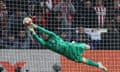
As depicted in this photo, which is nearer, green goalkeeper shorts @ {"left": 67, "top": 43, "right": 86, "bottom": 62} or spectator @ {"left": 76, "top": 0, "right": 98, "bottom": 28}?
A: green goalkeeper shorts @ {"left": 67, "top": 43, "right": 86, "bottom": 62}

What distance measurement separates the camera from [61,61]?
449 inches

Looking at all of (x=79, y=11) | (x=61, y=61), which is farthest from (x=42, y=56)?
(x=79, y=11)

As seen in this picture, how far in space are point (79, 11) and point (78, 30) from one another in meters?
0.59

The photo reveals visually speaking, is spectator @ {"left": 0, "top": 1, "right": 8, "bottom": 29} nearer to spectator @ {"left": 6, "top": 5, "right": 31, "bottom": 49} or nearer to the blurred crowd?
the blurred crowd

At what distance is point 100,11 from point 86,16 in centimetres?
34

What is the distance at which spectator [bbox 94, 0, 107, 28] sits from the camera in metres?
11.7

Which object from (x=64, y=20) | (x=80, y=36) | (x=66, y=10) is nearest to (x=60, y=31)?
(x=64, y=20)

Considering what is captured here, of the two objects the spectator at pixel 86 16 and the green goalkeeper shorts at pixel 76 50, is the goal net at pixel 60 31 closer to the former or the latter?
the spectator at pixel 86 16

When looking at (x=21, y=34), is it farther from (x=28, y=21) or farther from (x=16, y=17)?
(x=28, y=21)

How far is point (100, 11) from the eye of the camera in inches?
470

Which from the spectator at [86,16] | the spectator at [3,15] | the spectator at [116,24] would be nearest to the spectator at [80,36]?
the spectator at [86,16]

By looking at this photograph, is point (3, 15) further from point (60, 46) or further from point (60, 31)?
point (60, 46)

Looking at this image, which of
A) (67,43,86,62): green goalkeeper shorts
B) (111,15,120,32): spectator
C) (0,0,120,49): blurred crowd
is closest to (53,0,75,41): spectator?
(0,0,120,49): blurred crowd

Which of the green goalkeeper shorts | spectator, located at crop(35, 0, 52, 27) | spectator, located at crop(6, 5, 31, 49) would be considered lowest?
the green goalkeeper shorts
